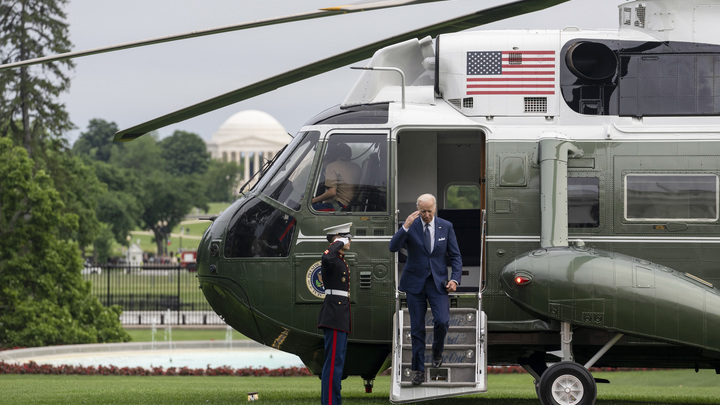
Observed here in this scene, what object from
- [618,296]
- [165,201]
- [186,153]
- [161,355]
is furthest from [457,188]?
[186,153]

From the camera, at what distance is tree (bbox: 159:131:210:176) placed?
169375mm

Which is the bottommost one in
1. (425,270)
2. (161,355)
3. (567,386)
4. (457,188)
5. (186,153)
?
(161,355)

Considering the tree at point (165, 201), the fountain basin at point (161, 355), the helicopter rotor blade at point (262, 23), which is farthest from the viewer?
the tree at point (165, 201)

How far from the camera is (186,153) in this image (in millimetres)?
171500

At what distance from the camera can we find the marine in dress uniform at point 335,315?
1067 centimetres

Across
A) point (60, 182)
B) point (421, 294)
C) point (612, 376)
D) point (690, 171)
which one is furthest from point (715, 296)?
point (60, 182)

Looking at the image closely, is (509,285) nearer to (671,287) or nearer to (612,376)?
→ (671,287)

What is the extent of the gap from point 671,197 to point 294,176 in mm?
4051

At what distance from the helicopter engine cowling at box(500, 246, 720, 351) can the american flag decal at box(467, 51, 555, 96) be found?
6.34 feet

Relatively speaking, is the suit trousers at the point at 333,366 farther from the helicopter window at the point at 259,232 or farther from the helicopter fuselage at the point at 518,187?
the helicopter window at the point at 259,232

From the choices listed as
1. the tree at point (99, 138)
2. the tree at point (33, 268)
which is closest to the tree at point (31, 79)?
the tree at point (33, 268)

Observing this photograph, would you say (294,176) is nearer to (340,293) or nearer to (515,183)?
(340,293)

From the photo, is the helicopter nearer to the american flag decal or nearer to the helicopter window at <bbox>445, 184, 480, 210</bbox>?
the american flag decal

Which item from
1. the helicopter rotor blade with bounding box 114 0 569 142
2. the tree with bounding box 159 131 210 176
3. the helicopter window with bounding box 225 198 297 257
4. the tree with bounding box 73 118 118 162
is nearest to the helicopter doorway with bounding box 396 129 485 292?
the helicopter rotor blade with bounding box 114 0 569 142
